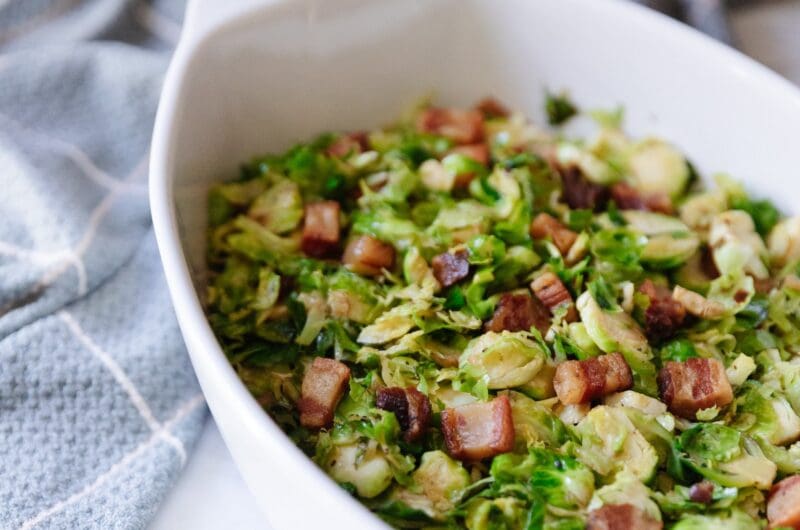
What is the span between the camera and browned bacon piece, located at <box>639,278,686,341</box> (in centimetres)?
147

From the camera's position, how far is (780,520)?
1.20m

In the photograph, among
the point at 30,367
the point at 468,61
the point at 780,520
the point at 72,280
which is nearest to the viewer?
the point at 780,520

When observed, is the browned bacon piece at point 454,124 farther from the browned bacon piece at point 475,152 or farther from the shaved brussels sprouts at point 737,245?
the shaved brussels sprouts at point 737,245

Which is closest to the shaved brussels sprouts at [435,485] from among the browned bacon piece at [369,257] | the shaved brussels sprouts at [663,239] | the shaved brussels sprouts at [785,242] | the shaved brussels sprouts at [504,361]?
the shaved brussels sprouts at [504,361]

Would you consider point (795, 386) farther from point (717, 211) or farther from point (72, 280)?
point (72, 280)

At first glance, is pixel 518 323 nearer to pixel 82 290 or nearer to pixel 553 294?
pixel 553 294

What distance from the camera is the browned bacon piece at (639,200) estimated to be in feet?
5.68

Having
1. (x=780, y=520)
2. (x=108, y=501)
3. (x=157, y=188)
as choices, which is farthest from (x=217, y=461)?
(x=780, y=520)

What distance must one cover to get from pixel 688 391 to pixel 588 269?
0.95 feet

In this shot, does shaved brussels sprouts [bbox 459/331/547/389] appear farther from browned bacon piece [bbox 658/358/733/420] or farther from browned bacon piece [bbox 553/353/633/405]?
browned bacon piece [bbox 658/358/733/420]

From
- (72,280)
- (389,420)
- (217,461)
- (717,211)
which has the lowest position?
(217,461)

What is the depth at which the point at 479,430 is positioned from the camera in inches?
50.4

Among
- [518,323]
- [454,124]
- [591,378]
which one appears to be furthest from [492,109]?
[591,378]

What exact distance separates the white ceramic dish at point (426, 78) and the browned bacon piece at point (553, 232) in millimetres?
375
